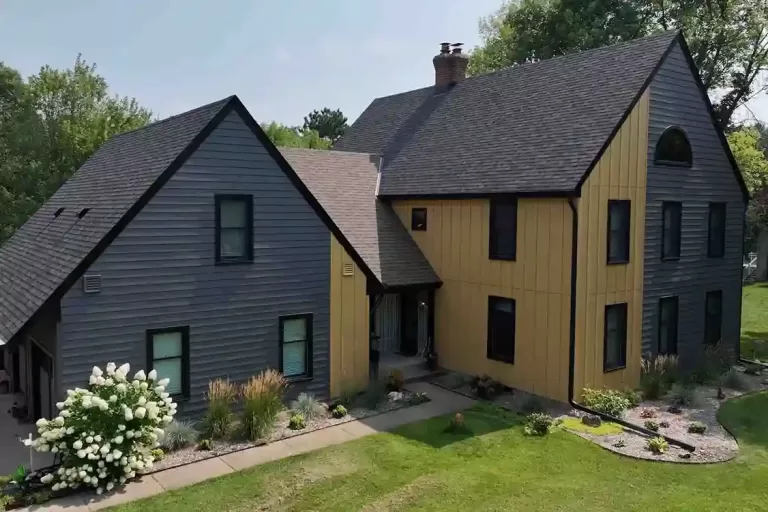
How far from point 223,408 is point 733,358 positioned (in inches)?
598

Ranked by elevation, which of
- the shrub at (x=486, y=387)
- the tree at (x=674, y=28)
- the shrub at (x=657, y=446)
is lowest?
the shrub at (x=657, y=446)

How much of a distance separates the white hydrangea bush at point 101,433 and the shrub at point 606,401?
9.32m

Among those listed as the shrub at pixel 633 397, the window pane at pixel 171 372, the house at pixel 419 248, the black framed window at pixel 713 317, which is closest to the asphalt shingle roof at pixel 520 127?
the house at pixel 419 248

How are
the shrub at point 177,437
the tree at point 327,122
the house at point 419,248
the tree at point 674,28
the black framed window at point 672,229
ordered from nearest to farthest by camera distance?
the shrub at point 177,437, the house at point 419,248, the black framed window at point 672,229, the tree at point 674,28, the tree at point 327,122

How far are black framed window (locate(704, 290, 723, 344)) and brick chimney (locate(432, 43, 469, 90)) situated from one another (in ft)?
37.9

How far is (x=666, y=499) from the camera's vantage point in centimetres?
952

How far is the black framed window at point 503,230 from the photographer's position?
51.0 feet

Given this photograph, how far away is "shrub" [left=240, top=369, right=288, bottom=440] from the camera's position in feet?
39.2

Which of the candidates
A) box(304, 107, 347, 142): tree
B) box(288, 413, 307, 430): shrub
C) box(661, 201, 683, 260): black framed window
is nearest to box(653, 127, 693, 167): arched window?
box(661, 201, 683, 260): black framed window

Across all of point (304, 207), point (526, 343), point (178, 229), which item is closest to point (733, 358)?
point (526, 343)

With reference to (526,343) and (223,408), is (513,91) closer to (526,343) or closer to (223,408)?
(526,343)

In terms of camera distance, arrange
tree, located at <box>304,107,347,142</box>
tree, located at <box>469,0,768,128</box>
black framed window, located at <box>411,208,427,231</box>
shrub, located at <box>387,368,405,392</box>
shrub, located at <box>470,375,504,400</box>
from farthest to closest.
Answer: tree, located at <box>304,107,347,142</box> → tree, located at <box>469,0,768,128</box> → black framed window, located at <box>411,208,427,231</box> → shrub, located at <box>387,368,405,392</box> → shrub, located at <box>470,375,504,400</box>

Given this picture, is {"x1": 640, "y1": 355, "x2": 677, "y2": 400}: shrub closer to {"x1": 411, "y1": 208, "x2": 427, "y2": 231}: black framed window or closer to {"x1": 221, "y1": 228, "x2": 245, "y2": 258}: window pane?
{"x1": 411, "y1": 208, "x2": 427, "y2": 231}: black framed window

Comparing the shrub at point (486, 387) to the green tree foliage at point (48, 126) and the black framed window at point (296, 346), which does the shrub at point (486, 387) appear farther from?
the green tree foliage at point (48, 126)
